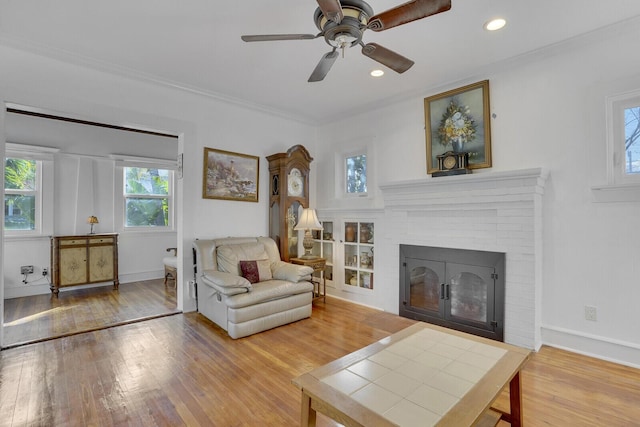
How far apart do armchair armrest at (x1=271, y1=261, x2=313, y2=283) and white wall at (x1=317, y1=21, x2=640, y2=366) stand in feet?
7.93

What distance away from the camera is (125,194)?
546 cm

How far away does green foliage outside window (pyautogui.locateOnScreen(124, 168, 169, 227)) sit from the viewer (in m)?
5.54

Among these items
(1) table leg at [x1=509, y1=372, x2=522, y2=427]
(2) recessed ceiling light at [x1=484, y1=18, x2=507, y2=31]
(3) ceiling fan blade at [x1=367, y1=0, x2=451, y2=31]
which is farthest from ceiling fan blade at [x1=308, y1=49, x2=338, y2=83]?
(1) table leg at [x1=509, y1=372, x2=522, y2=427]

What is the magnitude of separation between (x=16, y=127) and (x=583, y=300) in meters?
7.27

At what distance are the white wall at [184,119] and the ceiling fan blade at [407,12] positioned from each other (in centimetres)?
278

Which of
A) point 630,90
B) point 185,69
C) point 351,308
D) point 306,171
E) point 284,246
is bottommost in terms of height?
point 351,308

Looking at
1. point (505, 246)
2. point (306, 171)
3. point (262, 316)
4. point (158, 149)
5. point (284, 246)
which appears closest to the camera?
point (505, 246)

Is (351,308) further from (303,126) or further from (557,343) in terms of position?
(303,126)

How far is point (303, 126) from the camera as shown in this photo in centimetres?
504

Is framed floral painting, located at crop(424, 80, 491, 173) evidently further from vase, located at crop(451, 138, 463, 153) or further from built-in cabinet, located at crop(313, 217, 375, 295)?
built-in cabinet, located at crop(313, 217, 375, 295)

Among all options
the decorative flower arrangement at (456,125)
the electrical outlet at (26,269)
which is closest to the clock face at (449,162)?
the decorative flower arrangement at (456,125)

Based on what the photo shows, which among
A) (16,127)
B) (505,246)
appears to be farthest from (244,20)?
(16,127)

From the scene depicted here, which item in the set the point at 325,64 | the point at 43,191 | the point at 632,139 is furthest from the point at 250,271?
the point at 632,139

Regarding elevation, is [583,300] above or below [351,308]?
above
